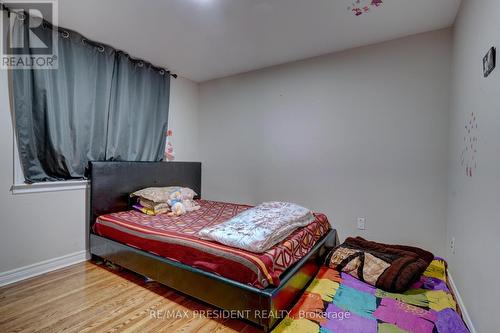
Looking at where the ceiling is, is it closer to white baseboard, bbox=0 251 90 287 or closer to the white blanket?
the white blanket

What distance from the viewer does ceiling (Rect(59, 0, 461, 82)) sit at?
6.89 feet

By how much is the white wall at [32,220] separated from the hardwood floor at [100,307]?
0.78 feet

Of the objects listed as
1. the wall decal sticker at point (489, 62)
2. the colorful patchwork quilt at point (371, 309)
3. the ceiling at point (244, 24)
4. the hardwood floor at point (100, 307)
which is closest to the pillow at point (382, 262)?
the colorful patchwork quilt at point (371, 309)

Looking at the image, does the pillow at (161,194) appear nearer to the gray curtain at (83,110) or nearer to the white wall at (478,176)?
the gray curtain at (83,110)

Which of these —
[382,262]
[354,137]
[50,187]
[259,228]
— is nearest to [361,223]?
[382,262]

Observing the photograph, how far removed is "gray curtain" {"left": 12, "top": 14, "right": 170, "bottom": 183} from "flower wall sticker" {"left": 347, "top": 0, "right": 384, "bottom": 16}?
8.24 feet


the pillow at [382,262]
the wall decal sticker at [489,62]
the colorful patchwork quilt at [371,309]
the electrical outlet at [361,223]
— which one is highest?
the wall decal sticker at [489,62]

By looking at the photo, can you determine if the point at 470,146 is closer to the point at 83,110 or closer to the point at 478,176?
the point at 478,176

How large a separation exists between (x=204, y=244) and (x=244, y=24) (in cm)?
203

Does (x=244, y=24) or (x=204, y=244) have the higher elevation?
(x=244, y=24)

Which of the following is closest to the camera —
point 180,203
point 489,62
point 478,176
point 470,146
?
point 489,62

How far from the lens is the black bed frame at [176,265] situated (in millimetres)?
1573

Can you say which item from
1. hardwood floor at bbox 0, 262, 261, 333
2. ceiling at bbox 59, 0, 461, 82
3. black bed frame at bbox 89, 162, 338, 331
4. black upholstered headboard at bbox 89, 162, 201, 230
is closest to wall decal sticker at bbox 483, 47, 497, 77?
ceiling at bbox 59, 0, 461, 82

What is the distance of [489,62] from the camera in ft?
4.61
